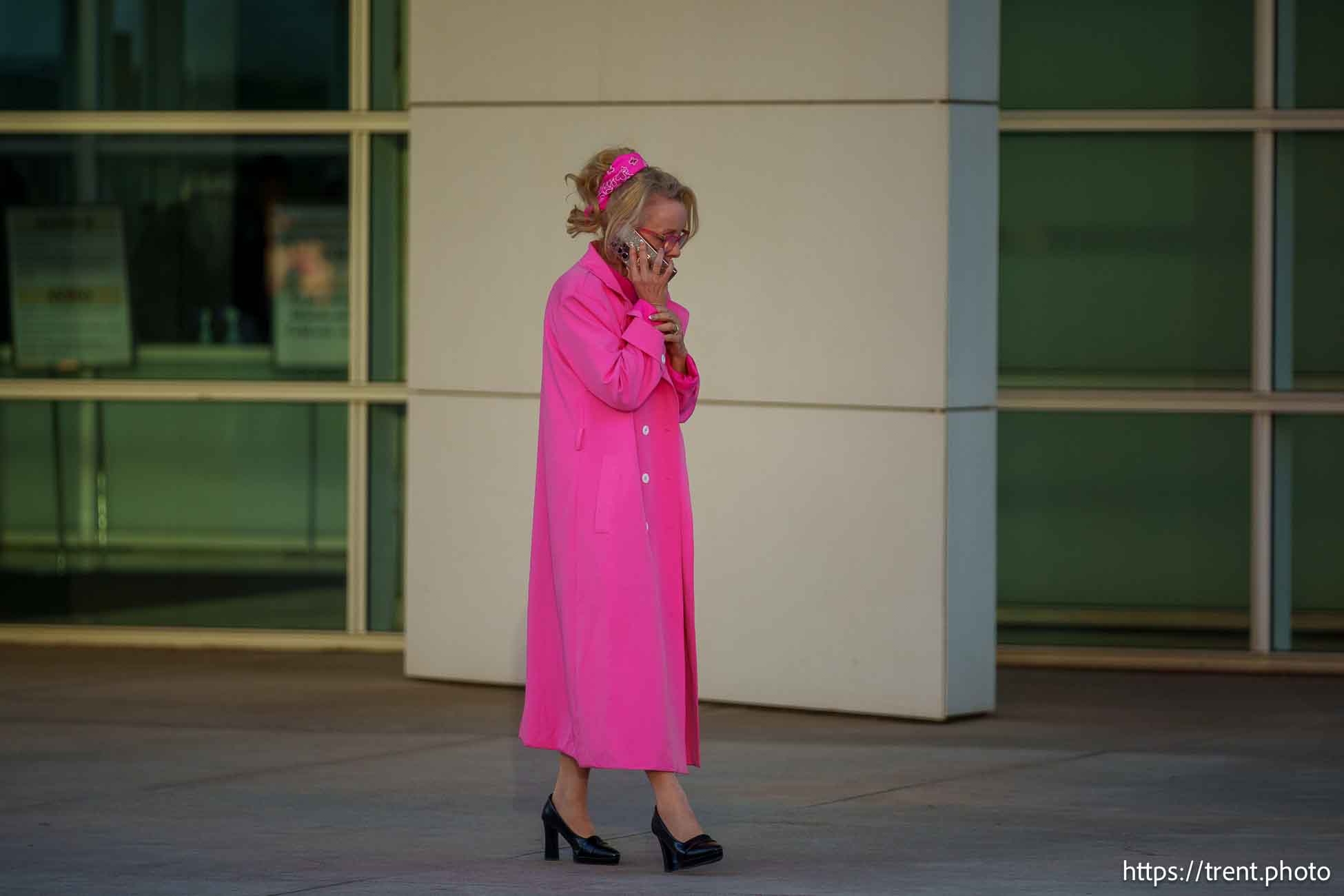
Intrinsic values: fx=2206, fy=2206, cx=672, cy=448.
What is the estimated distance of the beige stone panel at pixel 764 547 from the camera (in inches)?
349

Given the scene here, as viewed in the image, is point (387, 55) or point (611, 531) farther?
point (387, 55)

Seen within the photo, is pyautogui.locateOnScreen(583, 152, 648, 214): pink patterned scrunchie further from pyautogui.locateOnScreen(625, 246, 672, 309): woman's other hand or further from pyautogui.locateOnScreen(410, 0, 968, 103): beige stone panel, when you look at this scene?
pyautogui.locateOnScreen(410, 0, 968, 103): beige stone panel

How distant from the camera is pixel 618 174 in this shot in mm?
5945

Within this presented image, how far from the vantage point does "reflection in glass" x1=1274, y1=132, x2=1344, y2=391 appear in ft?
34.4

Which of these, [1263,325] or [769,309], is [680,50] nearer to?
[769,309]

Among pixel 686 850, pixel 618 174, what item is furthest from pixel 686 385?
pixel 686 850

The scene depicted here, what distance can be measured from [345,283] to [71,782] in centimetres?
409

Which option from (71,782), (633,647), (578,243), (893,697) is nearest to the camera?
(633,647)

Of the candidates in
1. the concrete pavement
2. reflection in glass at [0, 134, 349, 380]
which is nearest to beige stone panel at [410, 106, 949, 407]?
reflection in glass at [0, 134, 349, 380]

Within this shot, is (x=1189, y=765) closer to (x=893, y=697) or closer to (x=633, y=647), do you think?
(x=893, y=697)

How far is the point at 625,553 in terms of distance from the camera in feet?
19.5

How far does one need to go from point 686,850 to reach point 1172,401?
533cm

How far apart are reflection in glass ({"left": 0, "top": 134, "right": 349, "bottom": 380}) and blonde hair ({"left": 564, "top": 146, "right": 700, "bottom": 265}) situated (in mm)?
5069

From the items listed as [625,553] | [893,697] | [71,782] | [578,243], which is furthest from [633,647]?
[578,243]
